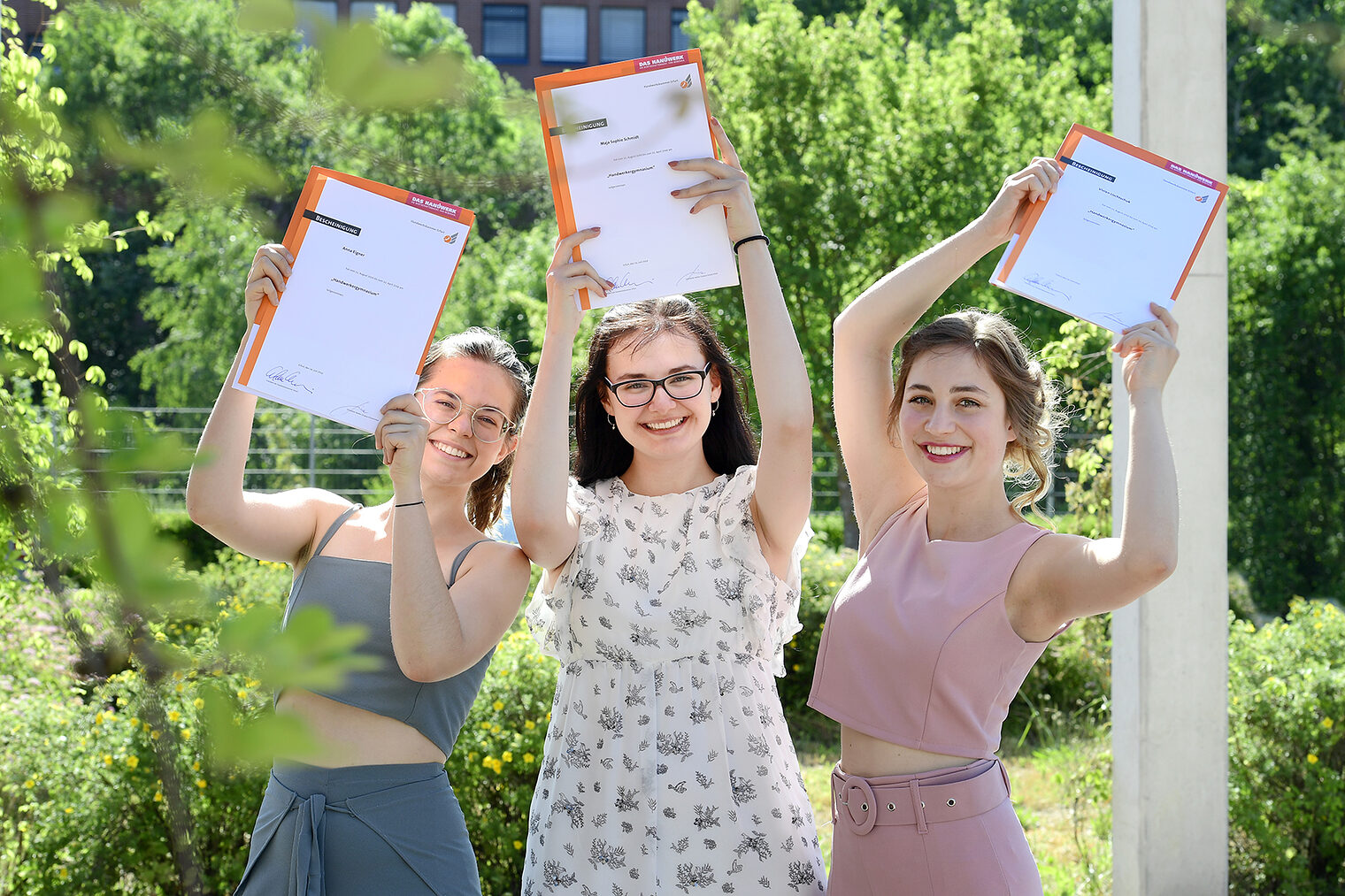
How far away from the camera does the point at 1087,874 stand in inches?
166

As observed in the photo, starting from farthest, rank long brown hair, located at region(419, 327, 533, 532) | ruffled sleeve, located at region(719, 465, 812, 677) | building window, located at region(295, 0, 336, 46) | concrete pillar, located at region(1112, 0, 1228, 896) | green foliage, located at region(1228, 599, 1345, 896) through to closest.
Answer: green foliage, located at region(1228, 599, 1345, 896) < concrete pillar, located at region(1112, 0, 1228, 896) < long brown hair, located at region(419, 327, 533, 532) < ruffled sleeve, located at region(719, 465, 812, 677) < building window, located at region(295, 0, 336, 46)

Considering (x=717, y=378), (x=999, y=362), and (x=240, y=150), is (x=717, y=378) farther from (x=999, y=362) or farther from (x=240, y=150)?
(x=240, y=150)

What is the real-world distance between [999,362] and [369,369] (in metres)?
1.06

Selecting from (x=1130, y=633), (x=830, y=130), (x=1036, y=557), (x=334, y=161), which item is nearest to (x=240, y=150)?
(x=334, y=161)

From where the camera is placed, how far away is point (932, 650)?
193cm

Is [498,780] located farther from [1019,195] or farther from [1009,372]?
[1019,195]

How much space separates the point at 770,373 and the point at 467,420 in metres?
0.57

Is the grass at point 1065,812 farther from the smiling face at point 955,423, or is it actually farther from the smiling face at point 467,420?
the smiling face at point 467,420

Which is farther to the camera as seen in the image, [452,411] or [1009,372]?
[452,411]

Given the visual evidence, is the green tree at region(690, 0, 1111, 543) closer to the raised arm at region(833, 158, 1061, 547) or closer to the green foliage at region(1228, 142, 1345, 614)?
the green foliage at region(1228, 142, 1345, 614)

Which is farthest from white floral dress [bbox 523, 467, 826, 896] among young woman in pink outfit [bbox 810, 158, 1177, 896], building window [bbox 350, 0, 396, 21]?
building window [bbox 350, 0, 396, 21]

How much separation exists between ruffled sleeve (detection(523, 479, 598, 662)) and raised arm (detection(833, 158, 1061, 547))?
490mm
